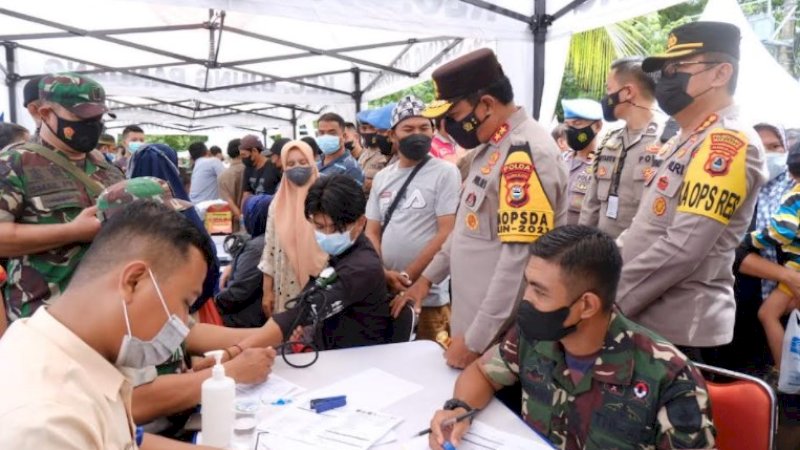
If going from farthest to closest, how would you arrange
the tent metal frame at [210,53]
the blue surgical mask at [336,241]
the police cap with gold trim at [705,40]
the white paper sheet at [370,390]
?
the tent metal frame at [210,53] < the blue surgical mask at [336,241] < the police cap with gold trim at [705,40] < the white paper sheet at [370,390]

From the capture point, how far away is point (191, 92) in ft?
24.4

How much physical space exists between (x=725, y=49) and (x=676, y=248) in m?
0.72

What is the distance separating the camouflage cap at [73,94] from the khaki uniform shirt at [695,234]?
73.5 inches

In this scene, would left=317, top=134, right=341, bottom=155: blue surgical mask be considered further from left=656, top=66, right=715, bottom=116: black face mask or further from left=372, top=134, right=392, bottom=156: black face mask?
left=656, top=66, right=715, bottom=116: black face mask

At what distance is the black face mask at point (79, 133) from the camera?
6.64ft

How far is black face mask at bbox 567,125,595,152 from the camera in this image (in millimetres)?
3342

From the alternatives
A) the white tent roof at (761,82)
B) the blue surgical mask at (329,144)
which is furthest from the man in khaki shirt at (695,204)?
the blue surgical mask at (329,144)

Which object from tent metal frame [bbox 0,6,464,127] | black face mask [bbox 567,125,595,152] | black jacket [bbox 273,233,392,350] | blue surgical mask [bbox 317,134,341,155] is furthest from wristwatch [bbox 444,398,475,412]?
tent metal frame [bbox 0,6,464,127]

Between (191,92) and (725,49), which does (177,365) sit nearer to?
(725,49)

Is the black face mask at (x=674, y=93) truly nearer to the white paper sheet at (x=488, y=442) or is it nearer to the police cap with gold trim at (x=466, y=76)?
the police cap with gold trim at (x=466, y=76)

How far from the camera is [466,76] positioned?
2053mm

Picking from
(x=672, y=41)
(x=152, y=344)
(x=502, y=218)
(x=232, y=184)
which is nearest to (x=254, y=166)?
(x=232, y=184)

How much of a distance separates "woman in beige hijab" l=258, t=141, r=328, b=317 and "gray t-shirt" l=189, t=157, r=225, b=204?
12.0ft

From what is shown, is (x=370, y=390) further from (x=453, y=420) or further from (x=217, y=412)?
(x=217, y=412)
